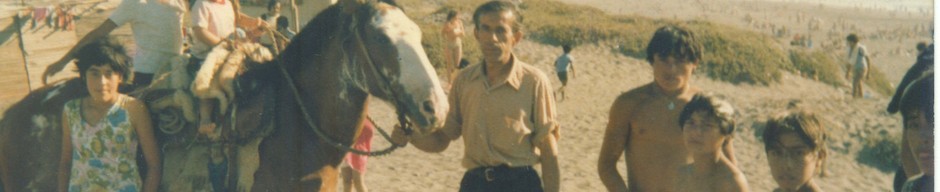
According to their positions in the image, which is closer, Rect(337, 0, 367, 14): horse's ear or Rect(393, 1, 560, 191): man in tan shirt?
Rect(337, 0, 367, 14): horse's ear

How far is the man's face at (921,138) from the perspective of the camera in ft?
11.2

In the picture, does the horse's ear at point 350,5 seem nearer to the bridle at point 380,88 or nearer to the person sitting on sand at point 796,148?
the bridle at point 380,88

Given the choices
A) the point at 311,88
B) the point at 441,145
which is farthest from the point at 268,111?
the point at 441,145

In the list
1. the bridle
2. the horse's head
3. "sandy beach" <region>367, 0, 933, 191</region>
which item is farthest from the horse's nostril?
"sandy beach" <region>367, 0, 933, 191</region>

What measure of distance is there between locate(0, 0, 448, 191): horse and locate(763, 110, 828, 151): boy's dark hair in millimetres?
1291

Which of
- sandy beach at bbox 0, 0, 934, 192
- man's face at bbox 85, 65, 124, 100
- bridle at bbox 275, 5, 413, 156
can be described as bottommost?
sandy beach at bbox 0, 0, 934, 192

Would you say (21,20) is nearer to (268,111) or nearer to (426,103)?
(268,111)

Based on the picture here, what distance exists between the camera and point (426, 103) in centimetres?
345

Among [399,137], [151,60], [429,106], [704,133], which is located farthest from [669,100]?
[151,60]

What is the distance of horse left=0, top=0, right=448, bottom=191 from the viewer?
3551 millimetres

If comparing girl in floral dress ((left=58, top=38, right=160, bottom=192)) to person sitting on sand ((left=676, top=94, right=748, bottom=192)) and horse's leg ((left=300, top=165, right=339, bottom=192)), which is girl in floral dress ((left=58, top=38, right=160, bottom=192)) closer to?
horse's leg ((left=300, top=165, right=339, bottom=192))

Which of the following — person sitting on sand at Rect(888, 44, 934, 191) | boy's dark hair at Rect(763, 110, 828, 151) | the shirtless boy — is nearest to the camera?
boy's dark hair at Rect(763, 110, 828, 151)

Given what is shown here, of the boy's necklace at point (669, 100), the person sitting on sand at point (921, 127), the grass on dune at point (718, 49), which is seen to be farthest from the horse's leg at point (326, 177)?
the grass on dune at point (718, 49)

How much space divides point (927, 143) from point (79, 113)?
381 centimetres
